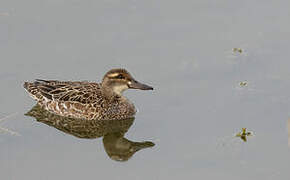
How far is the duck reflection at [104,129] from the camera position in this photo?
1188 centimetres

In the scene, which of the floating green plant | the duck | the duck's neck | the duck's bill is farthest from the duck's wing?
the floating green plant

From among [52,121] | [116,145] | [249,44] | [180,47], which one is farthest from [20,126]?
[249,44]

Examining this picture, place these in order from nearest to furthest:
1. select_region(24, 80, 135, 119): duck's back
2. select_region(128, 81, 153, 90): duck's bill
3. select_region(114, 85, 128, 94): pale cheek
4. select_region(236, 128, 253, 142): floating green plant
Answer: select_region(236, 128, 253, 142): floating green plant, select_region(128, 81, 153, 90): duck's bill, select_region(114, 85, 128, 94): pale cheek, select_region(24, 80, 135, 119): duck's back

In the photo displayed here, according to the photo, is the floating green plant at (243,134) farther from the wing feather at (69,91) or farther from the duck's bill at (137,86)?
the wing feather at (69,91)

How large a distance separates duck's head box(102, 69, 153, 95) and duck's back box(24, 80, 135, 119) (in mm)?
346

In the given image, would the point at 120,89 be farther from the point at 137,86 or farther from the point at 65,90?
the point at 65,90

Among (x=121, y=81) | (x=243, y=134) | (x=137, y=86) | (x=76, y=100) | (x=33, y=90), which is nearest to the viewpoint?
(x=243, y=134)

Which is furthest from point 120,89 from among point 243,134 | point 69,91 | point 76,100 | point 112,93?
point 243,134

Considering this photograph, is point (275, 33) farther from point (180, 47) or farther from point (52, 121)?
point (52, 121)

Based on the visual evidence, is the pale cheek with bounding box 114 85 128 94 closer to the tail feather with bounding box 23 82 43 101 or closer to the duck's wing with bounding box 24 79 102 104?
the duck's wing with bounding box 24 79 102 104

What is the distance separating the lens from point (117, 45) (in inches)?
567

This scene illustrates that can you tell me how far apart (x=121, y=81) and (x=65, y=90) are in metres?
1.12

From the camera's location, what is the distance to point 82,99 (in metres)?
13.1

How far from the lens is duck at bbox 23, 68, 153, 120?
42.9 ft
